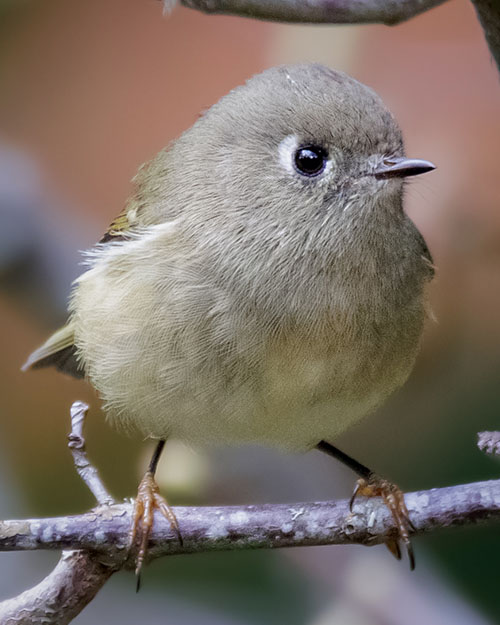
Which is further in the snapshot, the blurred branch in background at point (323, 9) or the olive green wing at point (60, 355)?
the olive green wing at point (60, 355)

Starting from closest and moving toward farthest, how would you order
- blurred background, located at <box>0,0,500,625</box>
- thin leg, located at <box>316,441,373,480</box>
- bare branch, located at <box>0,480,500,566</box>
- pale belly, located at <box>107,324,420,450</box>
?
bare branch, located at <box>0,480,500,566</box>, pale belly, located at <box>107,324,420,450</box>, thin leg, located at <box>316,441,373,480</box>, blurred background, located at <box>0,0,500,625</box>

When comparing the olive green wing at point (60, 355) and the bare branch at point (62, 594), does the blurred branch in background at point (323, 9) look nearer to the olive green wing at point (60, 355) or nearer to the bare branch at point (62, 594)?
the bare branch at point (62, 594)

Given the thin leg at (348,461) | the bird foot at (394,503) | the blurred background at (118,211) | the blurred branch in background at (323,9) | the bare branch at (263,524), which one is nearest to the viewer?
the blurred branch in background at (323,9)

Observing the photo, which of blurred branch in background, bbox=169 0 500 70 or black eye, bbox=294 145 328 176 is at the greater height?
blurred branch in background, bbox=169 0 500 70

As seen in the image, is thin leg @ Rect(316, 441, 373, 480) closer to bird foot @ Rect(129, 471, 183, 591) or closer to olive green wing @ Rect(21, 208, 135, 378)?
bird foot @ Rect(129, 471, 183, 591)

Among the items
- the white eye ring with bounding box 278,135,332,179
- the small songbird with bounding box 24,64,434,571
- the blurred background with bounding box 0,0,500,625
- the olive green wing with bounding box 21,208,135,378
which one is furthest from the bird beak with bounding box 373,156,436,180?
the olive green wing with bounding box 21,208,135,378

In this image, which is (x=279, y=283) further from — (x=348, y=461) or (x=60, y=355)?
(x=60, y=355)

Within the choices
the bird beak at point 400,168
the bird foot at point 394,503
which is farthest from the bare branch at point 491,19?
the bird foot at point 394,503
